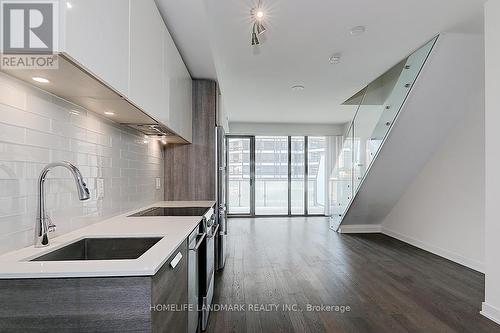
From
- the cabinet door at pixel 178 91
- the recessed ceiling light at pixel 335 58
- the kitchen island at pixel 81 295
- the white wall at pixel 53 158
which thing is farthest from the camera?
the recessed ceiling light at pixel 335 58

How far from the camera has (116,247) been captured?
1.51 metres

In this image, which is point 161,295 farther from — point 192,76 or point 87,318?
point 192,76

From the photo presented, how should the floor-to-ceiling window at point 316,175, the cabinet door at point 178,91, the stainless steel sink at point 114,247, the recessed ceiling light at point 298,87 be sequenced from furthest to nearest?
1. the floor-to-ceiling window at point 316,175
2. the recessed ceiling light at point 298,87
3. the cabinet door at point 178,91
4. the stainless steel sink at point 114,247

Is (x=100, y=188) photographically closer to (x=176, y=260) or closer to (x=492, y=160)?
(x=176, y=260)

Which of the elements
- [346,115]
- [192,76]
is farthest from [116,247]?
[346,115]

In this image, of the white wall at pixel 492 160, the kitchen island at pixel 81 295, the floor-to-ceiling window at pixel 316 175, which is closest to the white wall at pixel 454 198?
the white wall at pixel 492 160

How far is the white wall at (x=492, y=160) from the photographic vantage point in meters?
2.30

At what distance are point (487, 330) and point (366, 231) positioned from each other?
12.0 feet

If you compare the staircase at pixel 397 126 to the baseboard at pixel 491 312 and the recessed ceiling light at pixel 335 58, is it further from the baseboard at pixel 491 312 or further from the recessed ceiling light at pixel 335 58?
the baseboard at pixel 491 312

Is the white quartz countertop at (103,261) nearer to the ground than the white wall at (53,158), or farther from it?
nearer to the ground

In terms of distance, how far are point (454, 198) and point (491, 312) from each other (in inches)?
74.2

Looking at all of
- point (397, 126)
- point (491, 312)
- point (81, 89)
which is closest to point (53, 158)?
point (81, 89)

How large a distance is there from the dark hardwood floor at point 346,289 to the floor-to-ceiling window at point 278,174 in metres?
3.03

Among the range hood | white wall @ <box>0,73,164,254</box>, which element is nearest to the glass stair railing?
the range hood
